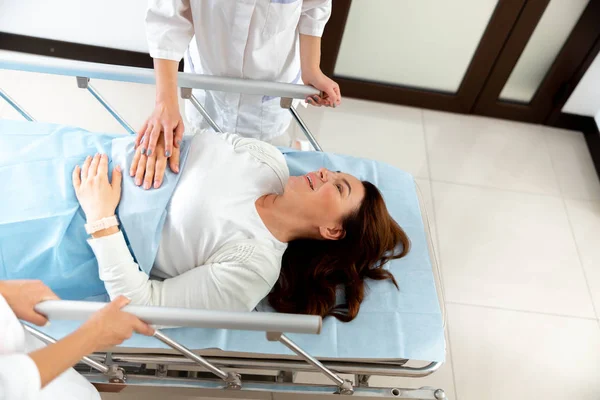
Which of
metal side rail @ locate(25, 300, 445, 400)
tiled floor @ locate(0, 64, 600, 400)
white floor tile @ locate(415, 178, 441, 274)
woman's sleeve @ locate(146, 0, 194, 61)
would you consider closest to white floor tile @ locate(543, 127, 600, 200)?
tiled floor @ locate(0, 64, 600, 400)

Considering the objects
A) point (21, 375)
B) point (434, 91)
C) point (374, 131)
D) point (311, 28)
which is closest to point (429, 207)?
point (374, 131)

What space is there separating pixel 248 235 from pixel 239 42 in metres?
0.59

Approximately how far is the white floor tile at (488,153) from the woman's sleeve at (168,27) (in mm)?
1613

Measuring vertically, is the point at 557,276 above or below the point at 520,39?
below

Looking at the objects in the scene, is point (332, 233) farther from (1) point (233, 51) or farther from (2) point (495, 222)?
(2) point (495, 222)

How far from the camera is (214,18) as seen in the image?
157 cm

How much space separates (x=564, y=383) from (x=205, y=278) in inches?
62.1

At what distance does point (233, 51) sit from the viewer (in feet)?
5.46

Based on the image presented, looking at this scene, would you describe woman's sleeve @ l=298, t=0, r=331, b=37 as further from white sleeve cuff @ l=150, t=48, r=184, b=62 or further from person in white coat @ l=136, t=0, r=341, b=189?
white sleeve cuff @ l=150, t=48, r=184, b=62

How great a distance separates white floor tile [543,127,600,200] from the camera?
283 centimetres

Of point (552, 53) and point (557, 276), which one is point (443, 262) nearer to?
point (557, 276)

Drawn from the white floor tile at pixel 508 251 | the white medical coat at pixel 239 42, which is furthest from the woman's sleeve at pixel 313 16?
the white floor tile at pixel 508 251

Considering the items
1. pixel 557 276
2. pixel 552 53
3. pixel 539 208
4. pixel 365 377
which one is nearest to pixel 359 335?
pixel 365 377

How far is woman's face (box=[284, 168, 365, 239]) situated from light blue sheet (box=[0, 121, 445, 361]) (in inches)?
9.6
